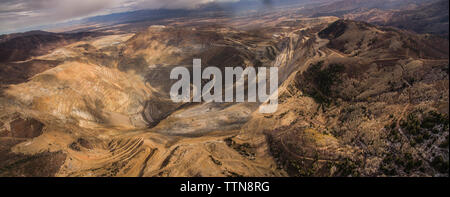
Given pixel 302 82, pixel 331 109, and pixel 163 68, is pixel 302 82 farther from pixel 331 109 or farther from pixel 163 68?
pixel 163 68

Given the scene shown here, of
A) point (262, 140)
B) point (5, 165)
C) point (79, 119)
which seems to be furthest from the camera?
point (79, 119)

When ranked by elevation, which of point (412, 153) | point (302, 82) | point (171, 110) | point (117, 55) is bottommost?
point (171, 110)

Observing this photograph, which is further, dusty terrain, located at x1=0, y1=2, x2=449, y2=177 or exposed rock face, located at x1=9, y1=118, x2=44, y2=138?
exposed rock face, located at x1=9, y1=118, x2=44, y2=138

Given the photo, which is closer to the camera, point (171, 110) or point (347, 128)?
point (347, 128)

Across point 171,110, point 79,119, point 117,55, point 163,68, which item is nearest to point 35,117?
→ point 79,119

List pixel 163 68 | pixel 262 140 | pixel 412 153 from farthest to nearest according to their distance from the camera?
pixel 163 68 < pixel 262 140 < pixel 412 153

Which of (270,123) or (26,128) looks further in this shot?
(26,128)

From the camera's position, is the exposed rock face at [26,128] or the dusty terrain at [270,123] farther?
the exposed rock face at [26,128]
